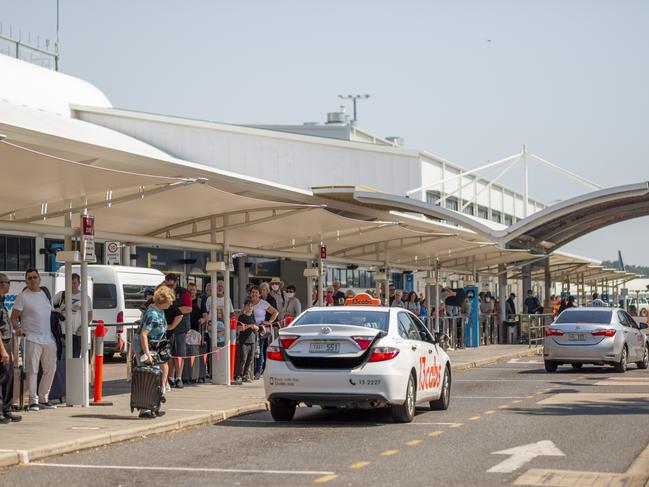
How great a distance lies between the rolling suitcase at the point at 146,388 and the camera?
15875mm

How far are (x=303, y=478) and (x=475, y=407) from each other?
26.3 ft

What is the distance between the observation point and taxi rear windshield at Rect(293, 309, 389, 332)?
53.8ft

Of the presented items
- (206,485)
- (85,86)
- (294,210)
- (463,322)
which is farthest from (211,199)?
(85,86)

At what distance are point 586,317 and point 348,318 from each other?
12.7 metres

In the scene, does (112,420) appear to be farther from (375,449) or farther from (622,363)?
(622,363)

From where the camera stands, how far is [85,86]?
61125 millimetres

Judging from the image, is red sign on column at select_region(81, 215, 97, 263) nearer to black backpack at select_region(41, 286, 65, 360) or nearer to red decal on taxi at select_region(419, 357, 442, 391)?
black backpack at select_region(41, 286, 65, 360)

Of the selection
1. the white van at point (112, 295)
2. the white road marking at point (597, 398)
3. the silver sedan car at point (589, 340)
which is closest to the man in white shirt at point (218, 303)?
the white road marking at point (597, 398)

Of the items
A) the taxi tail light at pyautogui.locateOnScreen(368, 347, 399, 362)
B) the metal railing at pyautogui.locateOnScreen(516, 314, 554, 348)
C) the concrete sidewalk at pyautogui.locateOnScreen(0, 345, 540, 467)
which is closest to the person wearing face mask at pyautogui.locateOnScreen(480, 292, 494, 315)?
the metal railing at pyautogui.locateOnScreen(516, 314, 554, 348)

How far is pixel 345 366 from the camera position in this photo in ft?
51.5

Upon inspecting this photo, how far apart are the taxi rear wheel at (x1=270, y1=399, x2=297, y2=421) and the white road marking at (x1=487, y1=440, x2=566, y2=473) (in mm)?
3906

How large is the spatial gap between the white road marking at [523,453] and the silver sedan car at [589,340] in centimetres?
1408

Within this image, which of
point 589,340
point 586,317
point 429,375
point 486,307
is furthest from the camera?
point 486,307

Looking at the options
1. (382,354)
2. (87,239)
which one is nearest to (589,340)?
(382,354)
